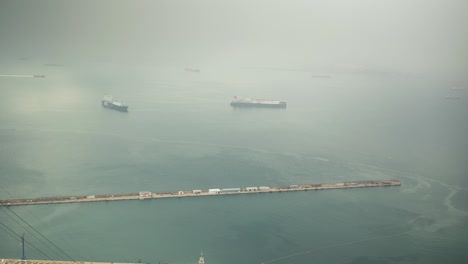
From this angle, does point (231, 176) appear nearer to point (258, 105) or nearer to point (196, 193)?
point (196, 193)

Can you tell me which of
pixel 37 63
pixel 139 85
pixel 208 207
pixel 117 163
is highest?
pixel 37 63

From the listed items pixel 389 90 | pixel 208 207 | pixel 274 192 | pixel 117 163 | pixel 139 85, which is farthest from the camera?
pixel 389 90

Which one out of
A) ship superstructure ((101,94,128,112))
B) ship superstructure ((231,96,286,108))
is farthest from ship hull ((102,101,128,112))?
ship superstructure ((231,96,286,108))

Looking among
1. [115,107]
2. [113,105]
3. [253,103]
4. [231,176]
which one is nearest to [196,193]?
[231,176]

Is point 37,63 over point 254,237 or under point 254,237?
over

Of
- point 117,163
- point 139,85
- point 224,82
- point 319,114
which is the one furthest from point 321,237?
point 224,82

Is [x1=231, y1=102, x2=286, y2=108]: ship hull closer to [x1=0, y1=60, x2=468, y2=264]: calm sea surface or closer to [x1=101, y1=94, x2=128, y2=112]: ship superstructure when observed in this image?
[x1=0, y1=60, x2=468, y2=264]: calm sea surface

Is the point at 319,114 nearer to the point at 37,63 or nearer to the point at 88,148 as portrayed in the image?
the point at 88,148
